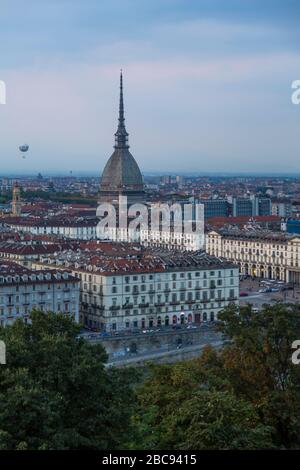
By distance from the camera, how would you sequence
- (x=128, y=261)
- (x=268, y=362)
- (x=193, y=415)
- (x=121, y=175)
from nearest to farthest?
(x=193, y=415) → (x=268, y=362) → (x=128, y=261) → (x=121, y=175)

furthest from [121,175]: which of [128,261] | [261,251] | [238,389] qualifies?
[238,389]

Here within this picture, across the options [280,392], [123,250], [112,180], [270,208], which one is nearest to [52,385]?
[280,392]

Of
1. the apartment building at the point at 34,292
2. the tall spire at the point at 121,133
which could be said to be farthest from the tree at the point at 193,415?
the tall spire at the point at 121,133

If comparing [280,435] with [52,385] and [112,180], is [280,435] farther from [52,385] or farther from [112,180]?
[112,180]

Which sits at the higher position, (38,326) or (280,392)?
(38,326)

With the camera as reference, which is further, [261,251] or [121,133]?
[121,133]

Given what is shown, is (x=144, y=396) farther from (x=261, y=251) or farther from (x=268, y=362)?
(x=261, y=251)

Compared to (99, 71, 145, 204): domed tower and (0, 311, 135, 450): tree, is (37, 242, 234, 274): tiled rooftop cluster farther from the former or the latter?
(99, 71, 145, 204): domed tower
